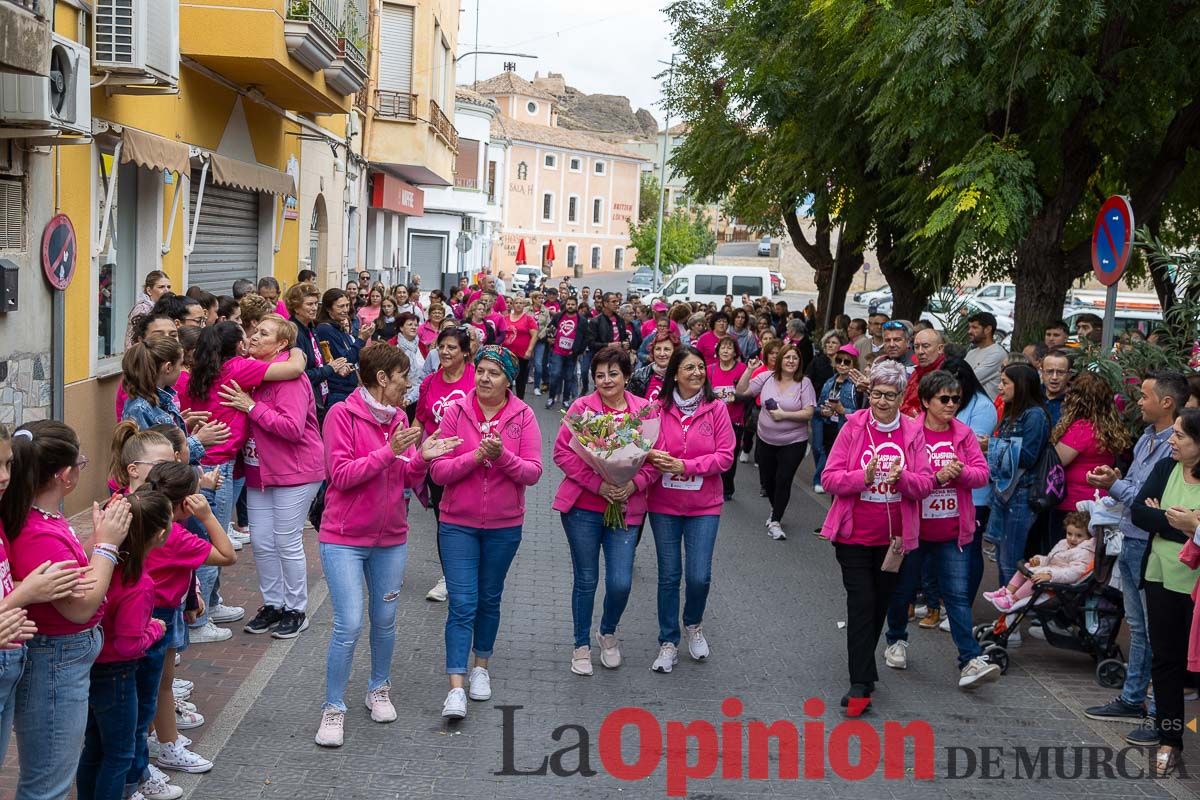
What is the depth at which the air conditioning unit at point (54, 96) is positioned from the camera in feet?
28.6

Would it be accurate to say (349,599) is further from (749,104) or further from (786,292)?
(786,292)

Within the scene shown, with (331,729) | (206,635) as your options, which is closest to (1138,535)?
(331,729)

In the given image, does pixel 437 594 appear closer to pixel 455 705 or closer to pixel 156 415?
pixel 455 705

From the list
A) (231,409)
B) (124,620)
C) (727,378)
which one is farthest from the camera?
(727,378)

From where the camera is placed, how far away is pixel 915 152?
1303 cm

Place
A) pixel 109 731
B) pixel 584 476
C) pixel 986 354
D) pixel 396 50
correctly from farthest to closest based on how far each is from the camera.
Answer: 1. pixel 396 50
2. pixel 986 354
3. pixel 584 476
4. pixel 109 731

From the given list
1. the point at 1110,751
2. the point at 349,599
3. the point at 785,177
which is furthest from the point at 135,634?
the point at 785,177

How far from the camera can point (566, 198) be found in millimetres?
87625

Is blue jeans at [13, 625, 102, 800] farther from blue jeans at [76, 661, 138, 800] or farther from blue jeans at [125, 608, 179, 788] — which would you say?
blue jeans at [125, 608, 179, 788]

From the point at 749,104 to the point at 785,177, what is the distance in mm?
1174

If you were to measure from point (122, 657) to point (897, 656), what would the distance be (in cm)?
471

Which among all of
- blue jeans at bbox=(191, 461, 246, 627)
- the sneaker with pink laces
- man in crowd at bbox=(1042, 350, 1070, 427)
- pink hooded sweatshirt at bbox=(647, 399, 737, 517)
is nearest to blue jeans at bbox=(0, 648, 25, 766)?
the sneaker with pink laces

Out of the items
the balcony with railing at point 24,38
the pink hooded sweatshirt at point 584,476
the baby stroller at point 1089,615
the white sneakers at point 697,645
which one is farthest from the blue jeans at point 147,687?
the baby stroller at point 1089,615

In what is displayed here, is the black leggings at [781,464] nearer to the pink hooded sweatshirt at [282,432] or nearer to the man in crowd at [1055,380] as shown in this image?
the man in crowd at [1055,380]
